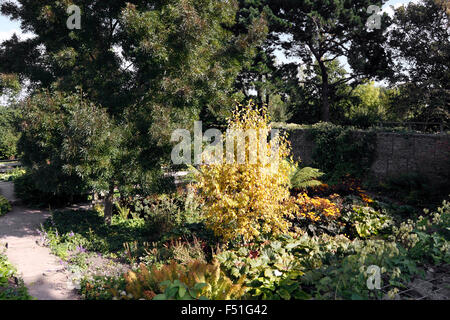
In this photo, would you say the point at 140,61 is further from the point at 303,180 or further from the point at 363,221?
the point at 363,221

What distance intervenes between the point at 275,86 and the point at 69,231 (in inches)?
563

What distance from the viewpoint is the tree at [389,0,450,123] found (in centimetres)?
1658

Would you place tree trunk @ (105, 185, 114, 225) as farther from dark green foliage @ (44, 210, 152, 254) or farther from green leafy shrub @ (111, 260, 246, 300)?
green leafy shrub @ (111, 260, 246, 300)

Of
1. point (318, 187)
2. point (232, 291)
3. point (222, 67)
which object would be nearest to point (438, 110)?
point (318, 187)

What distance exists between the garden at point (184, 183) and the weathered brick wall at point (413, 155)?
8 cm

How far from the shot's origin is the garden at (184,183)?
4.23 meters

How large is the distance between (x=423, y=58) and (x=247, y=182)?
54.4 ft

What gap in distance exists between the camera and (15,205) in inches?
398

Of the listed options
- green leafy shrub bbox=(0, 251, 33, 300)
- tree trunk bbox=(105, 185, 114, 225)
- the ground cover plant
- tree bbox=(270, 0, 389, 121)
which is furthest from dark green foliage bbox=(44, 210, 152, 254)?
tree bbox=(270, 0, 389, 121)

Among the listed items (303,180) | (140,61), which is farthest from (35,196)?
(303,180)

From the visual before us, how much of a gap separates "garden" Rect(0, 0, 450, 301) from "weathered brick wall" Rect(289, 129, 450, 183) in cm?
8

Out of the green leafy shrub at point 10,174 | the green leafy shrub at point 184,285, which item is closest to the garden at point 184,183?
the green leafy shrub at point 184,285

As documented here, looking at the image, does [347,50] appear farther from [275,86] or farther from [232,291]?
[232,291]

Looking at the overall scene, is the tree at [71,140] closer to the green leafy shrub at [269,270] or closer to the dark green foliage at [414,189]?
the green leafy shrub at [269,270]
